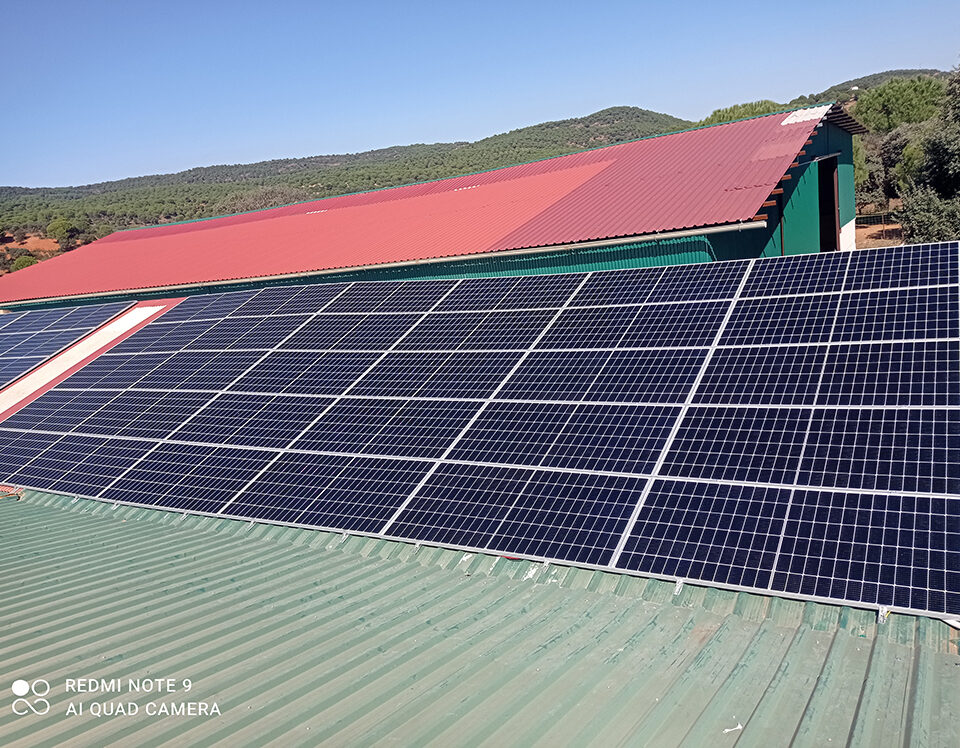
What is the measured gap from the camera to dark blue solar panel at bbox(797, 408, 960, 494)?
25.8 ft

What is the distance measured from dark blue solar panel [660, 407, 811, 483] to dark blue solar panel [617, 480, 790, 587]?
283 millimetres

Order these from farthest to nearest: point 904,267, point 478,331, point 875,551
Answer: point 478,331, point 904,267, point 875,551

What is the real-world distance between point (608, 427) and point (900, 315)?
4.69 meters

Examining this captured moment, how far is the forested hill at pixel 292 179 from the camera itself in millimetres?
89938

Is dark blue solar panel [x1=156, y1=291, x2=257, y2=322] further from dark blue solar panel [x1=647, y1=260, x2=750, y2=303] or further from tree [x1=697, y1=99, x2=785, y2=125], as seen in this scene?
tree [x1=697, y1=99, x2=785, y2=125]

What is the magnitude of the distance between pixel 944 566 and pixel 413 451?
23.6 feet

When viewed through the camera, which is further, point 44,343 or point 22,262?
point 22,262

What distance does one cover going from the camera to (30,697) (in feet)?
21.0

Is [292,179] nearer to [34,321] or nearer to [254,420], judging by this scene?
[34,321]

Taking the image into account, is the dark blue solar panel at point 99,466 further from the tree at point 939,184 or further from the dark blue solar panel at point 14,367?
the tree at point 939,184

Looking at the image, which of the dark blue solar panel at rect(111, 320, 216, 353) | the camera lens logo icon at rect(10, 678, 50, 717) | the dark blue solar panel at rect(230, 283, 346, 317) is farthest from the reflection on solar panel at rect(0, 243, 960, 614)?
the camera lens logo icon at rect(10, 678, 50, 717)

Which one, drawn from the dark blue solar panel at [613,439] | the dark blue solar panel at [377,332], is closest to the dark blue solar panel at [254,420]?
the dark blue solar panel at [377,332]

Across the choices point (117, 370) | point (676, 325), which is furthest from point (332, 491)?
point (117, 370)

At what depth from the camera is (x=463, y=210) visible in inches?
1076
